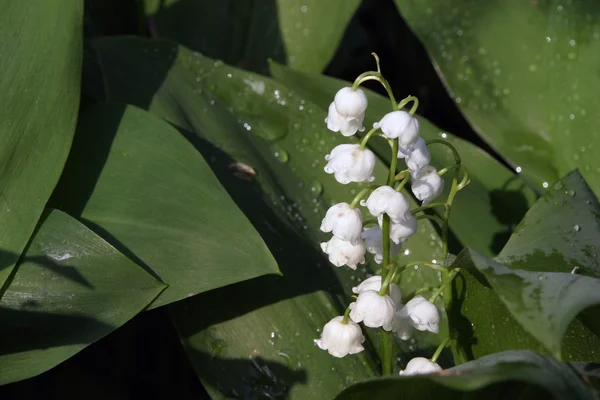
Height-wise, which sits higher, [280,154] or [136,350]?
[280,154]

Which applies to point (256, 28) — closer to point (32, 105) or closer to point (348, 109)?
point (32, 105)

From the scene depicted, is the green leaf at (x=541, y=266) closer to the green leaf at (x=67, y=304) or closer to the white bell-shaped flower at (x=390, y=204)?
the white bell-shaped flower at (x=390, y=204)

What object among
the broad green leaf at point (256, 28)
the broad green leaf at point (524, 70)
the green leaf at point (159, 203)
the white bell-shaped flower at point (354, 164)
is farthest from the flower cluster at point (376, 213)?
the broad green leaf at point (256, 28)

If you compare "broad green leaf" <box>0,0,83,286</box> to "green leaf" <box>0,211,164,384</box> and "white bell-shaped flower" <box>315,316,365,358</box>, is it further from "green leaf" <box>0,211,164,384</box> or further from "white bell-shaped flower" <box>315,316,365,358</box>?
"white bell-shaped flower" <box>315,316,365,358</box>

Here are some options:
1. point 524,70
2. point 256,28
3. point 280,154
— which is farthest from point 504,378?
point 256,28

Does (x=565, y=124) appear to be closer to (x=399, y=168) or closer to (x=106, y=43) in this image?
(x=399, y=168)

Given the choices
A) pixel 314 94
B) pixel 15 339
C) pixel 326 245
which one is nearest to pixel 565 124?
pixel 314 94
